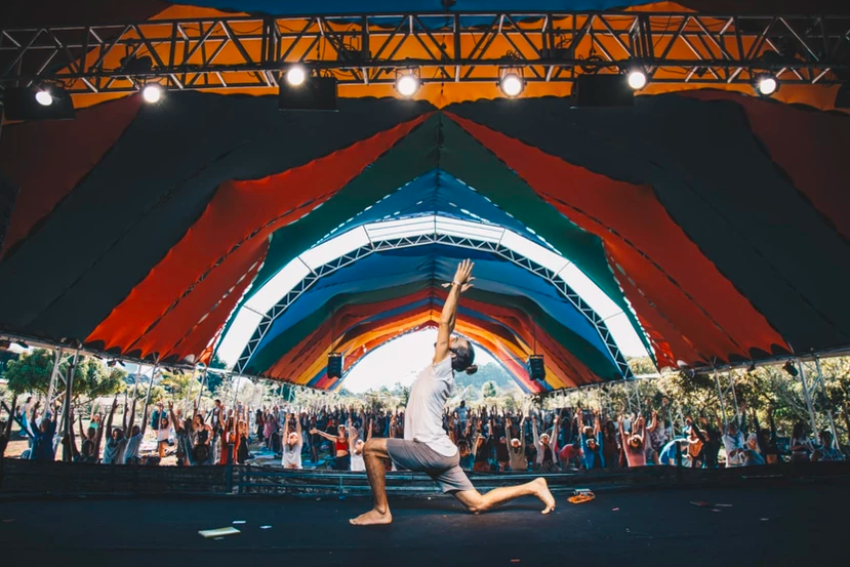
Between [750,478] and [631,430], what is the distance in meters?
5.28

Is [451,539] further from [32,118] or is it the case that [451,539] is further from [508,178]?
[508,178]

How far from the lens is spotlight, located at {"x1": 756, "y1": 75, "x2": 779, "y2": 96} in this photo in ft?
23.0

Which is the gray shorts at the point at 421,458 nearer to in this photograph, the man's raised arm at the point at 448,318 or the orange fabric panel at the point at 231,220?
the man's raised arm at the point at 448,318

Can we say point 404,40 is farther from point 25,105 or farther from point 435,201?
point 435,201

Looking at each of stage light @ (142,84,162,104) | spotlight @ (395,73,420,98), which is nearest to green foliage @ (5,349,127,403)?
stage light @ (142,84,162,104)

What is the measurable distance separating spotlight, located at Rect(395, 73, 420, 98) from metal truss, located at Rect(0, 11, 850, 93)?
0.25m

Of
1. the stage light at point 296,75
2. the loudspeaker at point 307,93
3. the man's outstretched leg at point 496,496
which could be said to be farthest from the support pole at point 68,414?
the man's outstretched leg at point 496,496

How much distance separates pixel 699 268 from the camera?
34.8 feet

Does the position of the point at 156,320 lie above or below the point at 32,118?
below

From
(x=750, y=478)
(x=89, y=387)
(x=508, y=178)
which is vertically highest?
(x=508, y=178)

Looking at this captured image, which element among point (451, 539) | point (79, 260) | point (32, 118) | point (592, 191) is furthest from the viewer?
point (592, 191)

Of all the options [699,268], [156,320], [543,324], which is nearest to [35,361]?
[156,320]

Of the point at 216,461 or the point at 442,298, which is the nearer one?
the point at 216,461

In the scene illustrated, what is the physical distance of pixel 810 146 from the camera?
7.92 m
